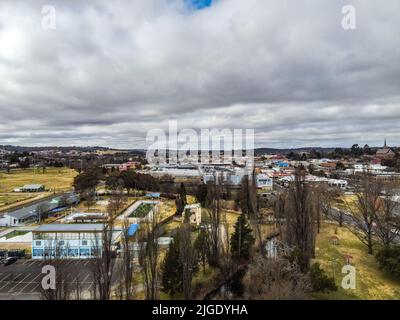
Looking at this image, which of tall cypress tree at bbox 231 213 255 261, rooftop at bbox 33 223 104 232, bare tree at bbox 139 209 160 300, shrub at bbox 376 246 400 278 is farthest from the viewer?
rooftop at bbox 33 223 104 232

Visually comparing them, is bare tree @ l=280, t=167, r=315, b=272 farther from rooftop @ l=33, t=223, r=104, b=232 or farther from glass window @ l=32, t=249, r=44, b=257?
glass window @ l=32, t=249, r=44, b=257

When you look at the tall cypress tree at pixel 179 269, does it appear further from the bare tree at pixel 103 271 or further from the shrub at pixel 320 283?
the shrub at pixel 320 283

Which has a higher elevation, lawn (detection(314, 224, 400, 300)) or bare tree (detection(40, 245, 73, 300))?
bare tree (detection(40, 245, 73, 300))

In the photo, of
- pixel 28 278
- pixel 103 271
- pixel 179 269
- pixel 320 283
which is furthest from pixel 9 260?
pixel 320 283

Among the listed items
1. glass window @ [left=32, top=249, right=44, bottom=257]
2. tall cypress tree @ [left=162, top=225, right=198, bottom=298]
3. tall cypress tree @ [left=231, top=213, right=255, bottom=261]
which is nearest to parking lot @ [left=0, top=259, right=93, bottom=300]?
glass window @ [left=32, top=249, right=44, bottom=257]

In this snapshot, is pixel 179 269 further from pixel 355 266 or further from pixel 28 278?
pixel 355 266
